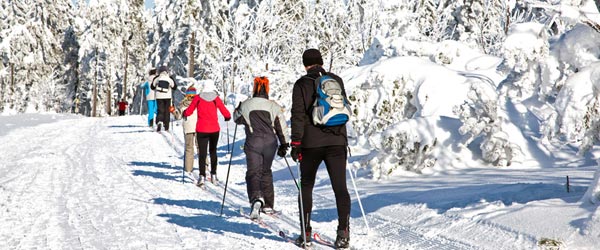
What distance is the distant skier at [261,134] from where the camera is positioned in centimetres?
750

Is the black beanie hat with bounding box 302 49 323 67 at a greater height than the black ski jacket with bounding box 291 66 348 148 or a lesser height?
greater

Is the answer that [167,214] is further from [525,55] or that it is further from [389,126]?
[525,55]

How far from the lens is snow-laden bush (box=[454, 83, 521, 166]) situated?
9430 millimetres

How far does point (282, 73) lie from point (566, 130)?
695 inches

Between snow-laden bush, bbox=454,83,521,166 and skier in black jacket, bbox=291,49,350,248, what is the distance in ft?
14.5

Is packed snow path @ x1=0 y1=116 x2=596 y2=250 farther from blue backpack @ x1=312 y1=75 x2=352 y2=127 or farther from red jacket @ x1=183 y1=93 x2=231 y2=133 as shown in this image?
blue backpack @ x1=312 y1=75 x2=352 y2=127

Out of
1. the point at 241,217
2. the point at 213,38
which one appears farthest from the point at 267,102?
the point at 213,38

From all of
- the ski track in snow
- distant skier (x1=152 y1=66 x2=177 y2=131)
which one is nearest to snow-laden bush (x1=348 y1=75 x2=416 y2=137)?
the ski track in snow

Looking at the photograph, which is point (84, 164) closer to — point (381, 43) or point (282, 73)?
point (381, 43)

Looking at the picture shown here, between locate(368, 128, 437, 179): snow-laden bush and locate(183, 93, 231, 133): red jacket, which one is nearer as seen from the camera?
locate(368, 128, 437, 179): snow-laden bush

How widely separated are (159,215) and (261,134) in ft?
5.17

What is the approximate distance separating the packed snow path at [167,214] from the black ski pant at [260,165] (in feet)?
1.22

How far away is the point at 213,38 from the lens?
44.3 m

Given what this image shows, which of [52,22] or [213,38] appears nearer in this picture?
[213,38]
